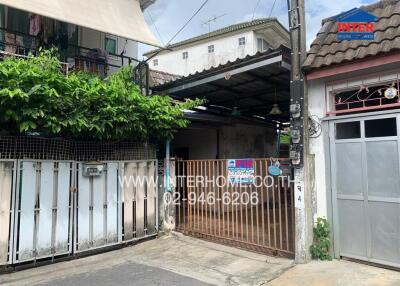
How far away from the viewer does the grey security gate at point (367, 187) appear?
5109 mm

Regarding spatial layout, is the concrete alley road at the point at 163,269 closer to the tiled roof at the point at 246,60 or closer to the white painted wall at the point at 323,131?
the white painted wall at the point at 323,131

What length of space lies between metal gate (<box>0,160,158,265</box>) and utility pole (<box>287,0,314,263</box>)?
352cm

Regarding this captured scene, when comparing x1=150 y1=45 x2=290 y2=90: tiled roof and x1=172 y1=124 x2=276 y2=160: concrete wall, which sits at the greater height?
x1=150 y1=45 x2=290 y2=90: tiled roof

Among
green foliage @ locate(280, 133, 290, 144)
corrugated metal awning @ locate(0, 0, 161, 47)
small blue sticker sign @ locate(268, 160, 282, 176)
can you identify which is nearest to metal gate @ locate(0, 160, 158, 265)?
small blue sticker sign @ locate(268, 160, 282, 176)

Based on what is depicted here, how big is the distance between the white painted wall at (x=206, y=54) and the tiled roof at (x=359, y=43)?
15674 mm

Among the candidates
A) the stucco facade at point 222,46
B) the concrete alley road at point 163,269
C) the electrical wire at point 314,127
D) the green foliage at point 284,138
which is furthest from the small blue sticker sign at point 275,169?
the stucco facade at point 222,46

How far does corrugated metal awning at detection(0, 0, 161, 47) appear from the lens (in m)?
6.81

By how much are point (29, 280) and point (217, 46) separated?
68.9 ft

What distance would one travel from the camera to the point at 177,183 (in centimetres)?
838

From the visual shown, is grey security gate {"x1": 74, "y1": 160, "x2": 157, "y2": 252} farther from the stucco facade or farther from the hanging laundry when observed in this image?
the stucco facade

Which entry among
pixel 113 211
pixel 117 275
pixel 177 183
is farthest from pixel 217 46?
pixel 117 275

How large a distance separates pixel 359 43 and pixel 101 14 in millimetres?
5981

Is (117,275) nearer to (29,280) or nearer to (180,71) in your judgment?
(29,280)

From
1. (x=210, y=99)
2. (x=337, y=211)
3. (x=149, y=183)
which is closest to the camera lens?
(x=337, y=211)
